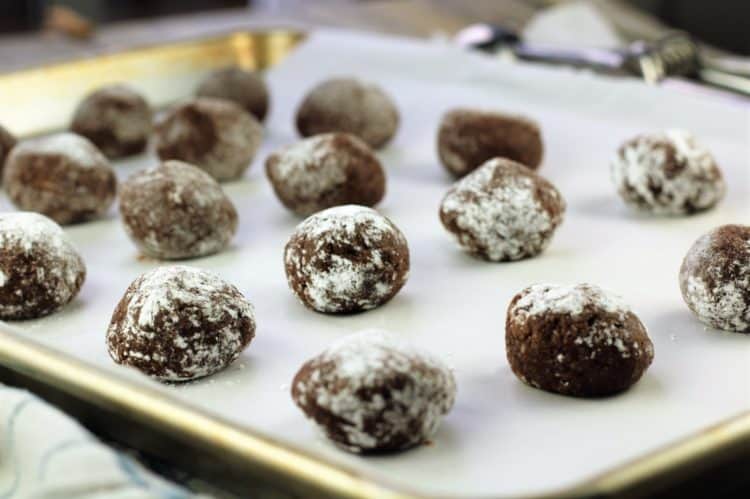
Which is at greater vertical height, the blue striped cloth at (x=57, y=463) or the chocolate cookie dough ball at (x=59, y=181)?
the blue striped cloth at (x=57, y=463)

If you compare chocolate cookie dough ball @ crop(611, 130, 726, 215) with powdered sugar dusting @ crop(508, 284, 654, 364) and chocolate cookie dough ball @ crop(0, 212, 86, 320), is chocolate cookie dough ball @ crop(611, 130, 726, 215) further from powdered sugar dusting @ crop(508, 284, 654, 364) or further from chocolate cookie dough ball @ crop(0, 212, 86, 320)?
chocolate cookie dough ball @ crop(0, 212, 86, 320)

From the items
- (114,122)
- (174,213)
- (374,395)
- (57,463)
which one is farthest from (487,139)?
(57,463)

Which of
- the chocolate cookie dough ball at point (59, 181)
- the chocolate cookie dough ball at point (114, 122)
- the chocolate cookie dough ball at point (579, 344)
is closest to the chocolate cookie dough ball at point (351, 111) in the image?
the chocolate cookie dough ball at point (114, 122)

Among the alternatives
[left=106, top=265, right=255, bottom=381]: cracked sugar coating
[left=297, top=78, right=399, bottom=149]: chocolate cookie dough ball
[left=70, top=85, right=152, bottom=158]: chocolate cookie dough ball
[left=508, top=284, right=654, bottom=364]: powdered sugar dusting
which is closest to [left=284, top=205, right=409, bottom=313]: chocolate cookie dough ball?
[left=106, top=265, right=255, bottom=381]: cracked sugar coating

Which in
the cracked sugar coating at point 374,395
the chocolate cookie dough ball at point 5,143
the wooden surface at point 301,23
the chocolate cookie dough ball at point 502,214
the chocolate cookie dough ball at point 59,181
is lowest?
the wooden surface at point 301,23

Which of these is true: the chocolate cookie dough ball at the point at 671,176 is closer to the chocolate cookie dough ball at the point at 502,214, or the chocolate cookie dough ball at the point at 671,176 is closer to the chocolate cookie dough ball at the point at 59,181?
the chocolate cookie dough ball at the point at 502,214

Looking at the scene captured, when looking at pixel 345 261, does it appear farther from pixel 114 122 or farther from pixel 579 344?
pixel 114 122

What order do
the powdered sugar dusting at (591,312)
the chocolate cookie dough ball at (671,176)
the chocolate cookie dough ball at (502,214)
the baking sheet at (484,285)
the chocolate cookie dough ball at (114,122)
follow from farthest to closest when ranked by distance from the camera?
the chocolate cookie dough ball at (114,122)
the chocolate cookie dough ball at (671,176)
the chocolate cookie dough ball at (502,214)
the powdered sugar dusting at (591,312)
the baking sheet at (484,285)
